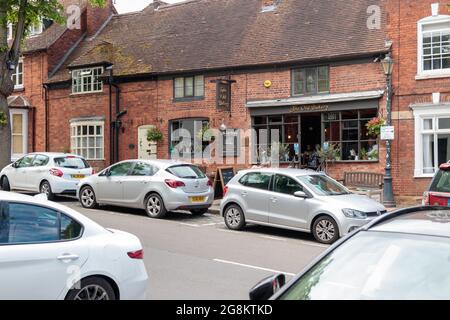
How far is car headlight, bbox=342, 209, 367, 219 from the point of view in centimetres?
1073

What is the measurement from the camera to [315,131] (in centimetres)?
2067

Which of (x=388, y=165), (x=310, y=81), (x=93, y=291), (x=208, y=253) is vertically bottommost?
(x=208, y=253)

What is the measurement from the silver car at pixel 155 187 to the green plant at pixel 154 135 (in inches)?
303

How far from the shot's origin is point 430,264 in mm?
3350

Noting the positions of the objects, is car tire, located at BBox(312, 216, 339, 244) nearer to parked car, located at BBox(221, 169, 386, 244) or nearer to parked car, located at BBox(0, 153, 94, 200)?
parked car, located at BBox(221, 169, 386, 244)

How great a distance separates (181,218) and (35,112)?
16535 mm

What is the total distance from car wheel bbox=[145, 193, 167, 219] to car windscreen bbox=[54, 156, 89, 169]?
4.34 metres

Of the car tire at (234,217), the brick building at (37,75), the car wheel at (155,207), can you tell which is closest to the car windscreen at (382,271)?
the car tire at (234,217)

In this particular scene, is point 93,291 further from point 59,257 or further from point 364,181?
point 364,181

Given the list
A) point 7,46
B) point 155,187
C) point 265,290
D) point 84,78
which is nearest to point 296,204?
point 155,187

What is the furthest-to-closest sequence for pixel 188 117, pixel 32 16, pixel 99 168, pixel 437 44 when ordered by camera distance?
pixel 99 168, pixel 188 117, pixel 437 44, pixel 32 16

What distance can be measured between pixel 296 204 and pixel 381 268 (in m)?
7.98

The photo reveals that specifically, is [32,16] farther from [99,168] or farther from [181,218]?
[99,168]
